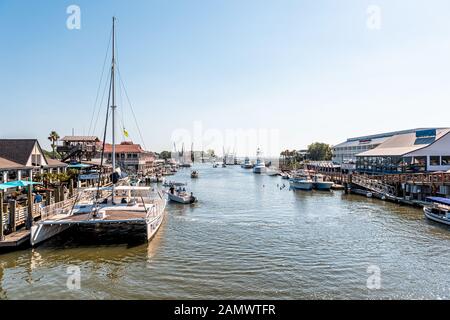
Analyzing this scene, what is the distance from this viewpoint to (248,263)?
19234 millimetres

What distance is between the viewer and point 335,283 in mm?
16297

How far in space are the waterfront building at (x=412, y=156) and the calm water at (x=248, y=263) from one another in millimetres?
23687

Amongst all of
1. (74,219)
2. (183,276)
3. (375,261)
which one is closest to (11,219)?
(74,219)

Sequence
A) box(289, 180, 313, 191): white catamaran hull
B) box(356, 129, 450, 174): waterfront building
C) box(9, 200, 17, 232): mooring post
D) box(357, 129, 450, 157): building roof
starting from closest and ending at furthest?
box(9, 200, 17, 232): mooring post
box(356, 129, 450, 174): waterfront building
box(357, 129, 450, 157): building roof
box(289, 180, 313, 191): white catamaran hull

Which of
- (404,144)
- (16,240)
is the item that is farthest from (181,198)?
(404,144)

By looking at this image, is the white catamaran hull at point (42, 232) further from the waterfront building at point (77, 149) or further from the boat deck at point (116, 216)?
the waterfront building at point (77, 149)

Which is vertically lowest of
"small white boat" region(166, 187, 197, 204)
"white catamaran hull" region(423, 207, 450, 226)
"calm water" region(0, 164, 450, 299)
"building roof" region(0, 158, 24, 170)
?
"calm water" region(0, 164, 450, 299)

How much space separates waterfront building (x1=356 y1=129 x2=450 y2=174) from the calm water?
23687 mm

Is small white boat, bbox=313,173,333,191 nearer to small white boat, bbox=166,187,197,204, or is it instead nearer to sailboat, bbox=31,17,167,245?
small white boat, bbox=166,187,197,204

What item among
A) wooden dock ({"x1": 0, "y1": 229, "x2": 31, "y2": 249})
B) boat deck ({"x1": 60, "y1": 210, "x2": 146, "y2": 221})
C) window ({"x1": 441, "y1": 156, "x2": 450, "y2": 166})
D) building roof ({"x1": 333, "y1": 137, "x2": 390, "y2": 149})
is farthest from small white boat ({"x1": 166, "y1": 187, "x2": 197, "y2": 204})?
building roof ({"x1": 333, "y1": 137, "x2": 390, "y2": 149})

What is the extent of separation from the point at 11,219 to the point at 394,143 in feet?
222

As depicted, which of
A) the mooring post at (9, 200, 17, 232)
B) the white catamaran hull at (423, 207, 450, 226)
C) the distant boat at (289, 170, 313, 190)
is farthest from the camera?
the distant boat at (289, 170, 313, 190)

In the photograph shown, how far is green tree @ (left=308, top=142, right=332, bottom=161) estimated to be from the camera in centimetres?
15618

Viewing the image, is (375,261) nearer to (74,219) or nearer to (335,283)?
(335,283)
